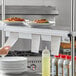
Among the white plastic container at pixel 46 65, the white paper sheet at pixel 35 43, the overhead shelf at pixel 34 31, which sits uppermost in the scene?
the overhead shelf at pixel 34 31

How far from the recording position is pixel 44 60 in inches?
79.7

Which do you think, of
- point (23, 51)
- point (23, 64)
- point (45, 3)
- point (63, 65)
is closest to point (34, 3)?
point (45, 3)

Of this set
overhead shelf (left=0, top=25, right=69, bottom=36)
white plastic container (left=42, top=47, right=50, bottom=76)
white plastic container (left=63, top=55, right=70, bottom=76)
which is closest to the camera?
overhead shelf (left=0, top=25, right=69, bottom=36)

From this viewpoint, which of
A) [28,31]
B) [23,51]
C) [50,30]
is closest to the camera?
[50,30]

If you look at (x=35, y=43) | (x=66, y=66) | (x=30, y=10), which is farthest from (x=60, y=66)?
(x=30, y=10)

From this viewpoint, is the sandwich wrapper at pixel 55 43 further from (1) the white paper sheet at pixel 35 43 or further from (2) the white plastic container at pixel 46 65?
(2) the white plastic container at pixel 46 65

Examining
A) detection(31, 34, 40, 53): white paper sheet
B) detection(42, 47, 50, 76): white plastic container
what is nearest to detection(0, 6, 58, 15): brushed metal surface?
detection(42, 47, 50, 76): white plastic container

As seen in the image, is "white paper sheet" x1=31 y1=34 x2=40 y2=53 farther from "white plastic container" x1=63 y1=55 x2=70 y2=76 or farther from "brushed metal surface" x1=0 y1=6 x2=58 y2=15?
"brushed metal surface" x1=0 y1=6 x2=58 y2=15

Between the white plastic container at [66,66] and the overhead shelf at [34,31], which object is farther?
the white plastic container at [66,66]

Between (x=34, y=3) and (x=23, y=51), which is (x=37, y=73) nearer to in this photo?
(x=23, y=51)

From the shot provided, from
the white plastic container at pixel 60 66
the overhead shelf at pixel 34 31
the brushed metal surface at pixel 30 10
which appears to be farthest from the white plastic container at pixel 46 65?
the brushed metal surface at pixel 30 10

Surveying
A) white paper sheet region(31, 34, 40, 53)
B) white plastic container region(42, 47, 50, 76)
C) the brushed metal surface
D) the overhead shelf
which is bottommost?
white plastic container region(42, 47, 50, 76)

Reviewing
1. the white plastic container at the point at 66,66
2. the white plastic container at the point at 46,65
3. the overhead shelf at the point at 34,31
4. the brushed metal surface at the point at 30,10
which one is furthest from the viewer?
the brushed metal surface at the point at 30,10

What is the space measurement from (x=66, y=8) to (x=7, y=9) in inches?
33.3
